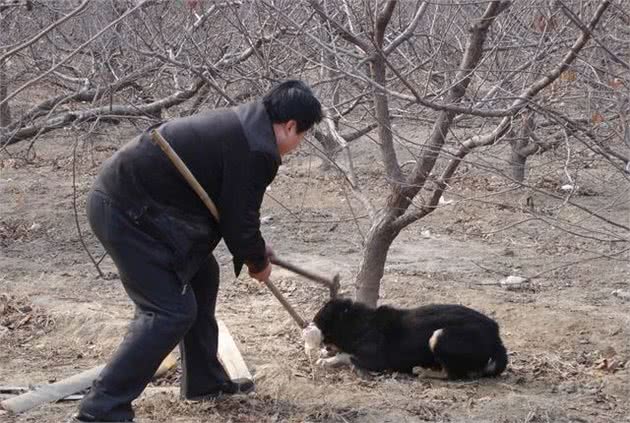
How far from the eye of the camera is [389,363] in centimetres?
658

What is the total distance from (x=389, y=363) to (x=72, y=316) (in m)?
2.66

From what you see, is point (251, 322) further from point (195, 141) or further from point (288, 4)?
point (195, 141)

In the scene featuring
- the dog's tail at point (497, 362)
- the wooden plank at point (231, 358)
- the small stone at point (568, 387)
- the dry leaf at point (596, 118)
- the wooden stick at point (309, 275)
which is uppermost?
the dry leaf at point (596, 118)

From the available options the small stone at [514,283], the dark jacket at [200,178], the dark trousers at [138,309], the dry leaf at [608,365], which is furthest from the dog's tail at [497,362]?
the small stone at [514,283]

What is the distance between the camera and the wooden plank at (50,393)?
5699mm

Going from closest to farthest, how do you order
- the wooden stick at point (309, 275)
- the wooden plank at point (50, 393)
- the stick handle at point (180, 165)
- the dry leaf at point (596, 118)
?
1. the stick handle at point (180, 165)
2. the wooden plank at point (50, 393)
3. the dry leaf at point (596, 118)
4. the wooden stick at point (309, 275)

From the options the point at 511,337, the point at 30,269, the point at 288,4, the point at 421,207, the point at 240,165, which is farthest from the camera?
the point at 30,269

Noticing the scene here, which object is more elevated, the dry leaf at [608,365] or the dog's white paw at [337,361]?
the dry leaf at [608,365]

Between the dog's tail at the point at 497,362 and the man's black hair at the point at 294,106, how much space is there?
212 centimetres

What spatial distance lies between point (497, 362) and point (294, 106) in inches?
91.7

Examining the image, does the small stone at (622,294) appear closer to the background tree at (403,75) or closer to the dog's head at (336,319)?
the background tree at (403,75)

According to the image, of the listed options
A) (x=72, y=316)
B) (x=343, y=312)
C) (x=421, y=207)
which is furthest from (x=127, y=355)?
(x=72, y=316)

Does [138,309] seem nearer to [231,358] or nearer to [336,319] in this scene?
[231,358]

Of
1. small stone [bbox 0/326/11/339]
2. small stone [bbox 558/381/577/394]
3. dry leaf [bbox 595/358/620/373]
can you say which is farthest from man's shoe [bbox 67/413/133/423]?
dry leaf [bbox 595/358/620/373]
